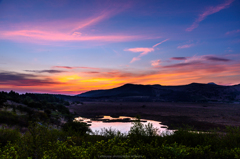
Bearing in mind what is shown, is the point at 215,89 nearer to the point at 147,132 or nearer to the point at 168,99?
the point at 168,99

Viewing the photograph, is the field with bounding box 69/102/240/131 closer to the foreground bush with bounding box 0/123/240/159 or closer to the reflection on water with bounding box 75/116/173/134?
the reflection on water with bounding box 75/116/173/134

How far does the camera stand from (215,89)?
142m

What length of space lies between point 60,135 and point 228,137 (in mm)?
10541

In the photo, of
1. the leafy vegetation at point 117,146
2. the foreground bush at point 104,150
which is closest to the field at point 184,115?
the leafy vegetation at point 117,146

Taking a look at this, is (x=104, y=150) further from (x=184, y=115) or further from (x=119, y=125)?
(x=184, y=115)

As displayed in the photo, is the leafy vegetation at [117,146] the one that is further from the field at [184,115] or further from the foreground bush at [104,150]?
the field at [184,115]

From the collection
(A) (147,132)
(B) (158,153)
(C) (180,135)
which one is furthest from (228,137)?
(B) (158,153)

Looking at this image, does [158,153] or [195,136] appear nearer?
[158,153]

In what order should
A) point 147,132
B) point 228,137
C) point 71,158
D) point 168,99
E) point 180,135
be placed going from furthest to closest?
point 168,99
point 147,132
point 180,135
point 228,137
point 71,158

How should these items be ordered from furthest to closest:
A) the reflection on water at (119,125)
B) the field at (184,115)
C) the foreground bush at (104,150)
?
the field at (184,115) → the reflection on water at (119,125) → the foreground bush at (104,150)

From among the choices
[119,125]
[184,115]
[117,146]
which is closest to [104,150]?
[117,146]

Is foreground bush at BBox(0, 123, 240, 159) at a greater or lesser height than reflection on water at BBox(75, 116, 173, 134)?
greater

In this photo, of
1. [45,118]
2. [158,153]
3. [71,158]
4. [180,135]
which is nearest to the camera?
[71,158]

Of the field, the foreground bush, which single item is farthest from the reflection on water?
the foreground bush
